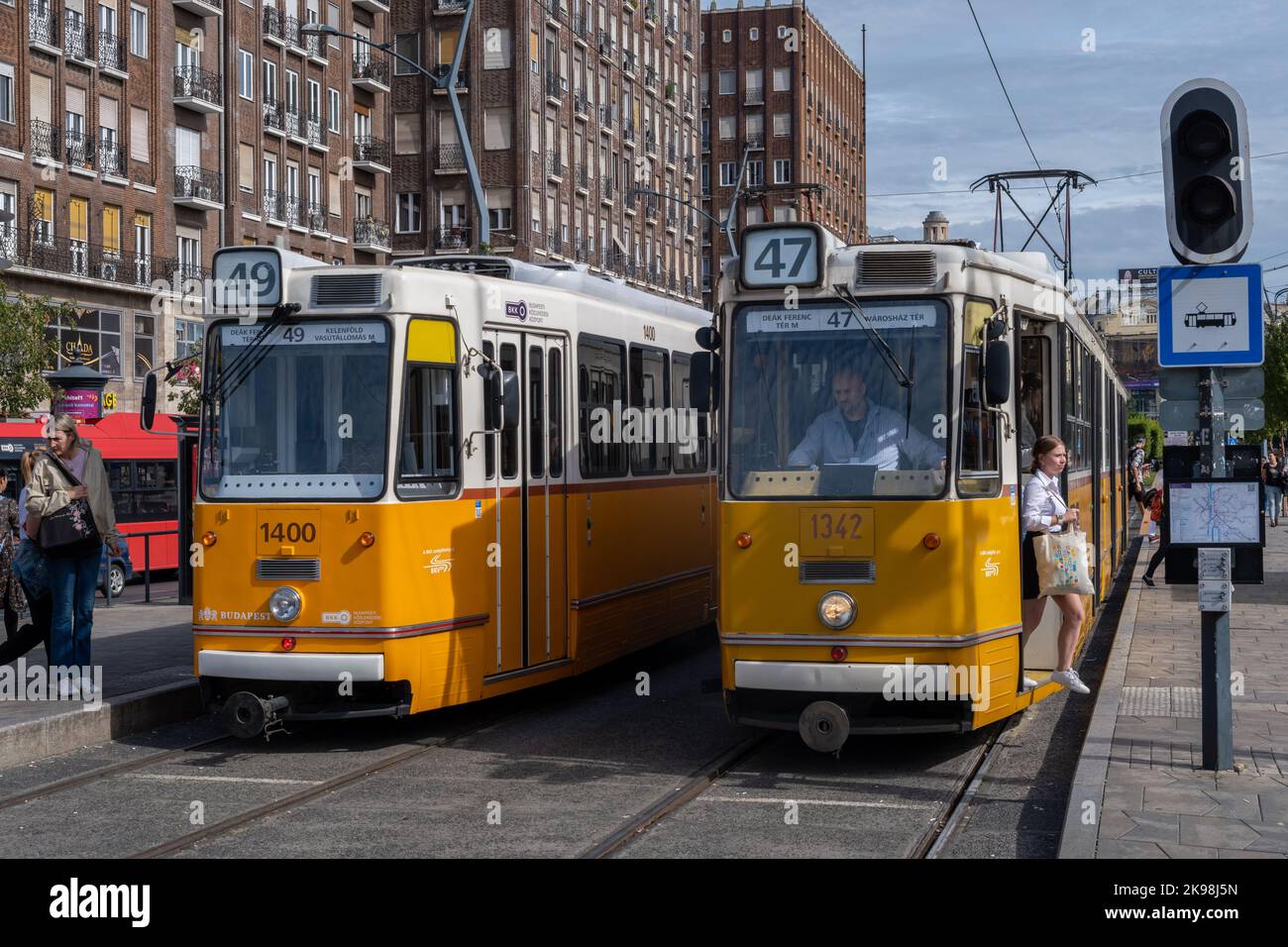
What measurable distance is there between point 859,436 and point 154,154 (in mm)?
43078

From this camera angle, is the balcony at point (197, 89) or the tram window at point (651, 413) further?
the balcony at point (197, 89)

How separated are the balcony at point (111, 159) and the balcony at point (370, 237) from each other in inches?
535

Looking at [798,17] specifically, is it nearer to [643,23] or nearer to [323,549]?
[643,23]

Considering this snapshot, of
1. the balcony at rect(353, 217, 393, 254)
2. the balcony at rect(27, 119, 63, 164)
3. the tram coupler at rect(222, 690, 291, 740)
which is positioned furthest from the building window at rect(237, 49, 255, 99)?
the tram coupler at rect(222, 690, 291, 740)

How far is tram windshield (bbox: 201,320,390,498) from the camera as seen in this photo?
33.3 ft

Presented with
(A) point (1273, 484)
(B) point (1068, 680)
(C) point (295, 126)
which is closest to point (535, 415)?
(B) point (1068, 680)

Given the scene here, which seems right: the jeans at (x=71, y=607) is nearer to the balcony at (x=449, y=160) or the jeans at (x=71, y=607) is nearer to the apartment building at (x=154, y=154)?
the apartment building at (x=154, y=154)

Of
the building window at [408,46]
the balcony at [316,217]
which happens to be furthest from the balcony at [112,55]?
the building window at [408,46]

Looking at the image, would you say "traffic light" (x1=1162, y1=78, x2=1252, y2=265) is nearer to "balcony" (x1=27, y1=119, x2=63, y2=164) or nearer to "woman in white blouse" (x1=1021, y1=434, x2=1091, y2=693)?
"woman in white blouse" (x1=1021, y1=434, x2=1091, y2=693)

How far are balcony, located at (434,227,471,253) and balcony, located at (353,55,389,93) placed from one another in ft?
25.6

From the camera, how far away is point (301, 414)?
1029 cm

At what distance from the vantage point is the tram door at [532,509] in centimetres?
1115
